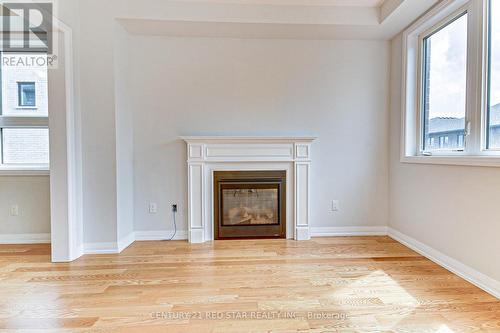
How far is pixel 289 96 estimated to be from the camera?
3256 millimetres

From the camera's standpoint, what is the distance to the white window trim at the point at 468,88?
2.10 m

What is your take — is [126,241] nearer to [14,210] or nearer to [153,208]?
[153,208]

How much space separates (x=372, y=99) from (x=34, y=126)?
404 cm

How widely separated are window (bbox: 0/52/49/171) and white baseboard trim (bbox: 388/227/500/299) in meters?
4.22

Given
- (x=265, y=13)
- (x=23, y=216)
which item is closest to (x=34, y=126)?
(x=23, y=216)

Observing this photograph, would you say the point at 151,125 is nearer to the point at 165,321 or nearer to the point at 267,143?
the point at 267,143

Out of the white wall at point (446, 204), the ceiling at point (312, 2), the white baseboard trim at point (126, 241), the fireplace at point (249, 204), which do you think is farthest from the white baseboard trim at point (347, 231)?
the ceiling at point (312, 2)

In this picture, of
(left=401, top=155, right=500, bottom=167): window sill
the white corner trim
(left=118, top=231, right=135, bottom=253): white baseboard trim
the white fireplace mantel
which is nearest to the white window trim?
(left=401, top=155, right=500, bottom=167): window sill

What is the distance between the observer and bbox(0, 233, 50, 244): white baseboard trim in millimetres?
3090

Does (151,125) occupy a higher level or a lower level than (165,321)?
higher

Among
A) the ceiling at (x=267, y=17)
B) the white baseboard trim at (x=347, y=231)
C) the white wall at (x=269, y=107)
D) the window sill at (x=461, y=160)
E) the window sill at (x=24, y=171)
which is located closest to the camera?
the window sill at (x=461, y=160)

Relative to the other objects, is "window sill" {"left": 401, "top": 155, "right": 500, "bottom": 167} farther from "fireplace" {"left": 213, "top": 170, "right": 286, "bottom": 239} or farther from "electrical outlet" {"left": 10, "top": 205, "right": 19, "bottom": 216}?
"electrical outlet" {"left": 10, "top": 205, "right": 19, "bottom": 216}

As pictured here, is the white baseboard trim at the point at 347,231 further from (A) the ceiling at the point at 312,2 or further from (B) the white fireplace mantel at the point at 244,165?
(A) the ceiling at the point at 312,2

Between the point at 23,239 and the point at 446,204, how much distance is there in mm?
4450
